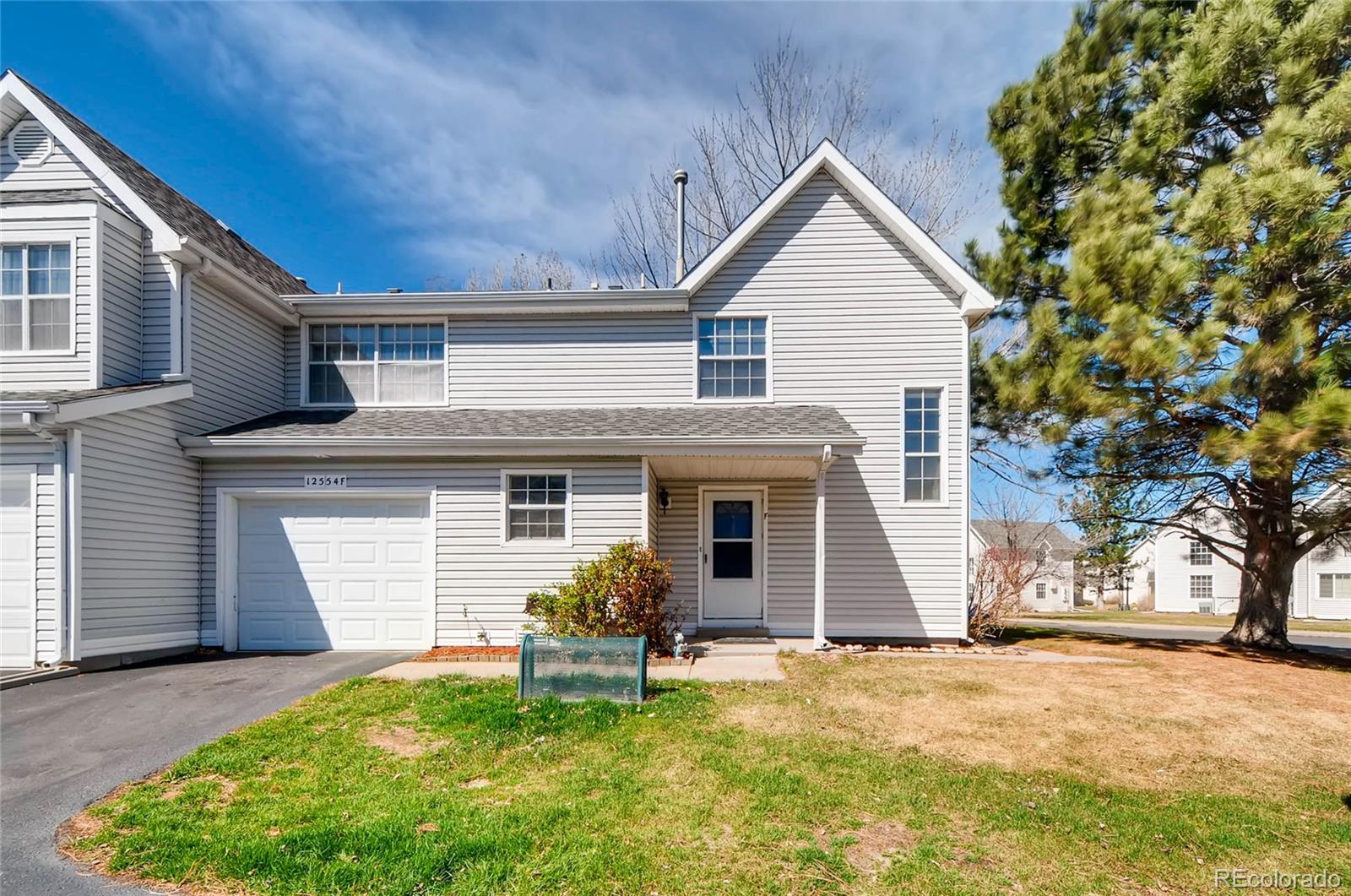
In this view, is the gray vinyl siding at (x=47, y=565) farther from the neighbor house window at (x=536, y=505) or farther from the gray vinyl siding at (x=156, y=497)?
the neighbor house window at (x=536, y=505)

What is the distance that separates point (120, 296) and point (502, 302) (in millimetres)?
5199

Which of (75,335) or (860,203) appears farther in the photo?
(860,203)

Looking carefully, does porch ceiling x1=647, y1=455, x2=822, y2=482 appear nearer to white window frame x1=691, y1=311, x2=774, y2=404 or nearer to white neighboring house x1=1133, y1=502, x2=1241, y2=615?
white window frame x1=691, y1=311, x2=774, y2=404

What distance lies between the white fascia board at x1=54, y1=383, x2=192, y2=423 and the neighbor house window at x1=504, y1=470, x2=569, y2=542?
4682 millimetres

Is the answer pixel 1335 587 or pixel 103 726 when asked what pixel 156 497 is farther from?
pixel 1335 587

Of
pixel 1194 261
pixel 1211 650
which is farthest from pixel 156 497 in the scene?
pixel 1211 650

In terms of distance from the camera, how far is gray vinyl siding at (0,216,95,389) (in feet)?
27.1

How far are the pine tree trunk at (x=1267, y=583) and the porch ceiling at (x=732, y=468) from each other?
787cm

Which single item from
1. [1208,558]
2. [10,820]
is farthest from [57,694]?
[1208,558]

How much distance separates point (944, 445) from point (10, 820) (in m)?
11.2

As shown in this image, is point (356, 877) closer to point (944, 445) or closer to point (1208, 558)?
point (944, 445)

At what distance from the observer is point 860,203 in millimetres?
10820

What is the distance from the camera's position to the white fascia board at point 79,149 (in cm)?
882

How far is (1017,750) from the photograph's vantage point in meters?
5.27
